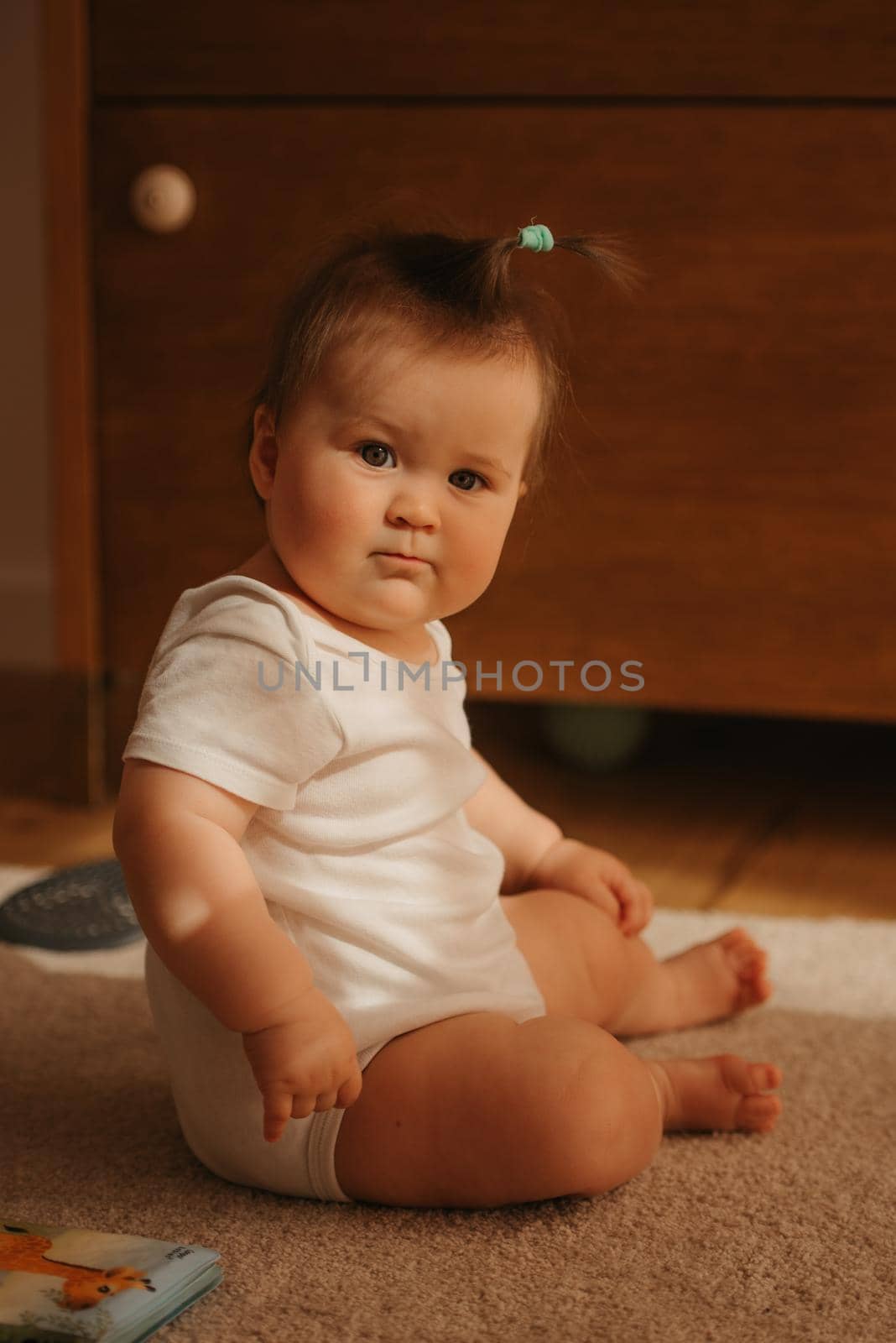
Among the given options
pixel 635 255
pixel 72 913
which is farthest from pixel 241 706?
pixel 635 255

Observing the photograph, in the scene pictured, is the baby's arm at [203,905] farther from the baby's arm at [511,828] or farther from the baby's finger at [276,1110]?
the baby's arm at [511,828]

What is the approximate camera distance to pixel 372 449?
0.62 meters

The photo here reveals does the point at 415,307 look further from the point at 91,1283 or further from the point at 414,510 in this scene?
the point at 91,1283

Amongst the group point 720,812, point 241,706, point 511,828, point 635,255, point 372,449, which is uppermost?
point 635,255

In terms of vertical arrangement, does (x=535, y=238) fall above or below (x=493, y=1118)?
above

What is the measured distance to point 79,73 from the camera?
1.09 meters

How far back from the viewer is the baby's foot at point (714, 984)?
0.81 meters

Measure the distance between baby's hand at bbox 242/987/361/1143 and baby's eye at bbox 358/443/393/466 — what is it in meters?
0.22

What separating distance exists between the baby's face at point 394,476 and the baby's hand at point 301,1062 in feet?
0.60

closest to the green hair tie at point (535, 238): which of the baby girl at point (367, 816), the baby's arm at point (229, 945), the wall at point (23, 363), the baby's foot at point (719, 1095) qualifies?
the baby girl at point (367, 816)

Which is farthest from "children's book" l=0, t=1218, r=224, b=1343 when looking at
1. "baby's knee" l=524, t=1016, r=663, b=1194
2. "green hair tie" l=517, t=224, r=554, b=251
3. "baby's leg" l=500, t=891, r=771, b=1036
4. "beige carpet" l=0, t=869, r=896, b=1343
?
"green hair tie" l=517, t=224, r=554, b=251

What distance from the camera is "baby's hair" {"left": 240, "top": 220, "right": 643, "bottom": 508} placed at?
0.62 m

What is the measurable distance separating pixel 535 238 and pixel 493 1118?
38 cm

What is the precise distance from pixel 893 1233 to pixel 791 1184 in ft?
0.17
